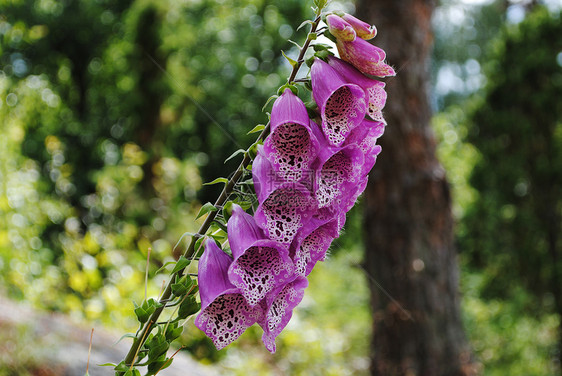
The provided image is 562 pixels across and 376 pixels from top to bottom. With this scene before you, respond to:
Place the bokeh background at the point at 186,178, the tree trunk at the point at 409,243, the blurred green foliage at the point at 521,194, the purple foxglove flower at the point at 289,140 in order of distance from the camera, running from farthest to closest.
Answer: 1. the blurred green foliage at the point at 521,194
2. the bokeh background at the point at 186,178
3. the tree trunk at the point at 409,243
4. the purple foxglove flower at the point at 289,140

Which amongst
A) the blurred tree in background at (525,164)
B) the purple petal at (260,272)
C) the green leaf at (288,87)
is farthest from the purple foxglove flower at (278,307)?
the blurred tree in background at (525,164)

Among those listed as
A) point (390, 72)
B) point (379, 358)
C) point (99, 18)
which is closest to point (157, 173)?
point (379, 358)

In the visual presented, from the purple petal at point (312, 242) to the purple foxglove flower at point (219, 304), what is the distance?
88 mm

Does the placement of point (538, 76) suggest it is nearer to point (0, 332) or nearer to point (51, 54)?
point (0, 332)

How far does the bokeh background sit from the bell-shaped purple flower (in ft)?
2.25

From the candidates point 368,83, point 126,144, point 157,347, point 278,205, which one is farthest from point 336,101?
point 126,144

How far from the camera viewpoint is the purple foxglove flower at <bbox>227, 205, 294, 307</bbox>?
2.13 ft

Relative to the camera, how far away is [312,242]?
694 mm

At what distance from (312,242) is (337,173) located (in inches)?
3.8

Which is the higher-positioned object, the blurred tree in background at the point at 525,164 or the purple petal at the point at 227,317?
the blurred tree in background at the point at 525,164

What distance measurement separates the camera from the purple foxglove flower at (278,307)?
68 centimetres

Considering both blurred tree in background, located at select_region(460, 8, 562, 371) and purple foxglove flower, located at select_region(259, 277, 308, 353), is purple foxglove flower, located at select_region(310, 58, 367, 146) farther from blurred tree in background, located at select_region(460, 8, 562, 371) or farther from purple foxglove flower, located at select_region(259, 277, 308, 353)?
blurred tree in background, located at select_region(460, 8, 562, 371)

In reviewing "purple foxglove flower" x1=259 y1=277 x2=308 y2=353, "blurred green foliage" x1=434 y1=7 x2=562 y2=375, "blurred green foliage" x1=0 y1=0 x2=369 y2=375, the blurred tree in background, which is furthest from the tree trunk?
the blurred tree in background

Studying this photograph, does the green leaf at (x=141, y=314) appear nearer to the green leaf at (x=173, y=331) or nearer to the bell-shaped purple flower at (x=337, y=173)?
the green leaf at (x=173, y=331)
